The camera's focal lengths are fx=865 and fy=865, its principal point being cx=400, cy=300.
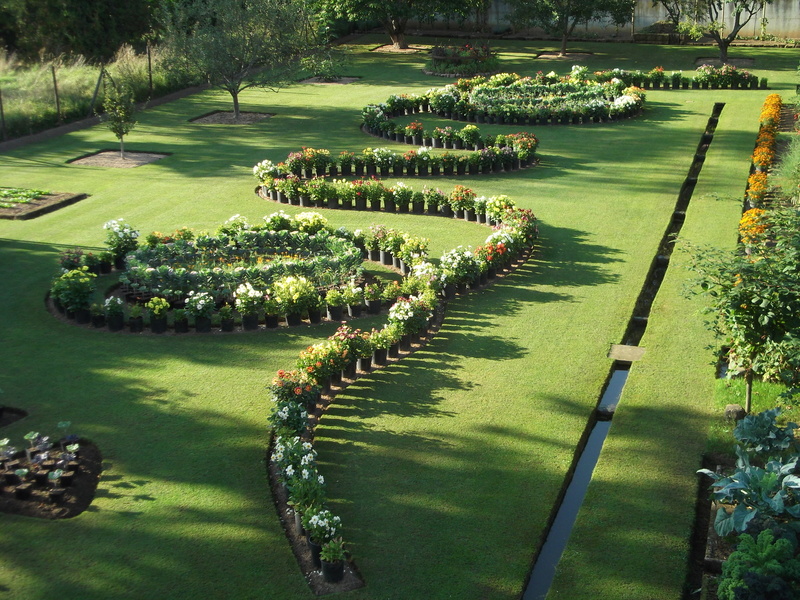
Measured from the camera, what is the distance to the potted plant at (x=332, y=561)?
8906 millimetres

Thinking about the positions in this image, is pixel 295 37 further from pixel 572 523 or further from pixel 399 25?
pixel 572 523

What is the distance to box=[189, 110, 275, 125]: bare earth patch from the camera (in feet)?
102

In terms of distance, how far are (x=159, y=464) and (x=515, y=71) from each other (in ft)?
108

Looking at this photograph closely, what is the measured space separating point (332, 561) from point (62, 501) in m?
3.68

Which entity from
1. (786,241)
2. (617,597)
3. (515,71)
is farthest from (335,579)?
(515,71)

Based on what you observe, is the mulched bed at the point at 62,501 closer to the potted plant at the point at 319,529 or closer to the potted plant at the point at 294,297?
the potted plant at the point at 319,529

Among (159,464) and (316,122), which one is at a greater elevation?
(316,122)

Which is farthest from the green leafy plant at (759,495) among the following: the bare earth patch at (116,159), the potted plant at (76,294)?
the bare earth patch at (116,159)

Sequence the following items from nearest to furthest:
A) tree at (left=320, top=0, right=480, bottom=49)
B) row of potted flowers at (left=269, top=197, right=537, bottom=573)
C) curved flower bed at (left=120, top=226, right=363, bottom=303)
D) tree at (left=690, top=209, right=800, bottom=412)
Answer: row of potted flowers at (left=269, top=197, right=537, bottom=573) → tree at (left=690, top=209, right=800, bottom=412) → curved flower bed at (left=120, top=226, right=363, bottom=303) → tree at (left=320, top=0, right=480, bottom=49)

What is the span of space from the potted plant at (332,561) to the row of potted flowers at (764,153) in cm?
1492

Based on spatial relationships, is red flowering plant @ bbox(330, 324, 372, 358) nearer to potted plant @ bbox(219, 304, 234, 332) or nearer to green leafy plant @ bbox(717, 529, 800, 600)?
potted plant @ bbox(219, 304, 234, 332)

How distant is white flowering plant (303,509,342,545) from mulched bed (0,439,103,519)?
9.87ft

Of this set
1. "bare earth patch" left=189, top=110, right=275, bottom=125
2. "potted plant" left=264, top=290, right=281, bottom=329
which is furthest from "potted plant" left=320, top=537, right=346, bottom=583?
"bare earth patch" left=189, top=110, right=275, bottom=125

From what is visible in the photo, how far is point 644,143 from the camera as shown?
90.1ft
